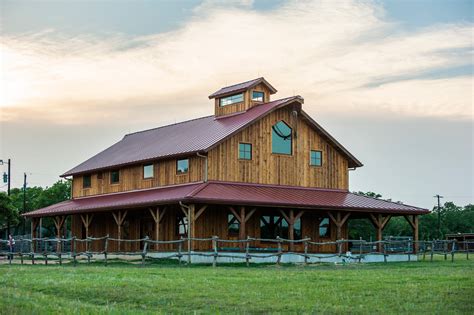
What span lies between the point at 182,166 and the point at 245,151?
3281 millimetres

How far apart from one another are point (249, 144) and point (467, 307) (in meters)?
26.2

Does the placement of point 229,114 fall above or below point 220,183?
above

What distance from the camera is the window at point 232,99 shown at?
46.6m

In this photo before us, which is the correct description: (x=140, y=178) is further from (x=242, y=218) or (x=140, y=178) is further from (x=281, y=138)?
(x=242, y=218)

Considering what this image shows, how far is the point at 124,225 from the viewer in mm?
47312

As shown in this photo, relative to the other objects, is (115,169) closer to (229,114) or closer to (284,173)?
(229,114)

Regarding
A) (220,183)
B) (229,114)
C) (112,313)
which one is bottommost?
(112,313)

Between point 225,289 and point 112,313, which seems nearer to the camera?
point 112,313

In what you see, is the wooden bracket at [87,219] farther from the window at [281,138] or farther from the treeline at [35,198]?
the treeline at [35,198]

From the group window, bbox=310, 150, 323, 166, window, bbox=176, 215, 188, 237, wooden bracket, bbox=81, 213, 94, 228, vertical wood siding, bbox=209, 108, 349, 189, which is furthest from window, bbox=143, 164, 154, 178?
window, bbox=310, 150, 323, 166

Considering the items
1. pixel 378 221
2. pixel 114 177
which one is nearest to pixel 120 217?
pixel 114 177

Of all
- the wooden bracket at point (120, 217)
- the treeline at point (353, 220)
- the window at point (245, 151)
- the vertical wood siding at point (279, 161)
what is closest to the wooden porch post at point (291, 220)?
the vertical wood siding at point (279, 161)

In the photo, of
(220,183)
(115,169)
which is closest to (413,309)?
(220,183)

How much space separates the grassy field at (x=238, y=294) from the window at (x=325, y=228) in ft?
61.9
